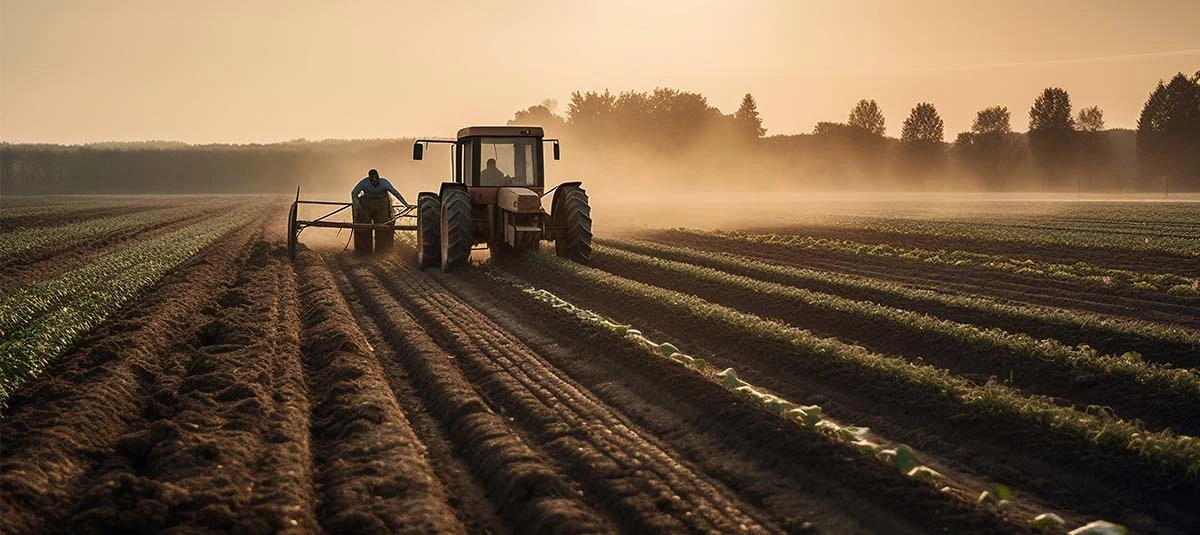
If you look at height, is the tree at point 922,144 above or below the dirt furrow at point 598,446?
above

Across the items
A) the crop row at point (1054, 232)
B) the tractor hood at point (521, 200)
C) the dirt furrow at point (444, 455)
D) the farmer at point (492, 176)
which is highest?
the farmer at point (492, 176)

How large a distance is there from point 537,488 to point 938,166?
81.4m

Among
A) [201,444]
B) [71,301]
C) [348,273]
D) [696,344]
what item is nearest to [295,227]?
[348,273]

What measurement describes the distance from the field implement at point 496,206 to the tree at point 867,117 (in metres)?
72.6

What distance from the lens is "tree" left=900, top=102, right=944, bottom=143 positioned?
274 ft

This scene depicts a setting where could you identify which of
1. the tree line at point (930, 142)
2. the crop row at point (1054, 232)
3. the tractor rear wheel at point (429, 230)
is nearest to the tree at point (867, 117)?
the tree line at point (930, 142)

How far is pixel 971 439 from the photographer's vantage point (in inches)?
285

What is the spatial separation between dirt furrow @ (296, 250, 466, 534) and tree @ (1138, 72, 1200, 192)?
72.3 meters

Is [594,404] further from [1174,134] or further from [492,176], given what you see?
[1174,134]

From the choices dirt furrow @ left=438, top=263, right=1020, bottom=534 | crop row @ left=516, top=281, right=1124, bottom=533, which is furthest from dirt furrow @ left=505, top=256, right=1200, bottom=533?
dirt furrow @ left=438, top=263, right=1020, bottom=534

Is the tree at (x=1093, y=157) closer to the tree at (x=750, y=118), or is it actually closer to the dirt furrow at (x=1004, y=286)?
the tree at (x=750, y=118)

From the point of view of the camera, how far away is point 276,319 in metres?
11.8

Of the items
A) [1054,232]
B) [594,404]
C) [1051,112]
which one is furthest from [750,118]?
[594,404]

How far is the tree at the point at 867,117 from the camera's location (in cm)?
8631
